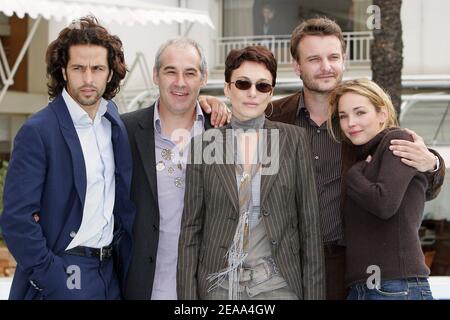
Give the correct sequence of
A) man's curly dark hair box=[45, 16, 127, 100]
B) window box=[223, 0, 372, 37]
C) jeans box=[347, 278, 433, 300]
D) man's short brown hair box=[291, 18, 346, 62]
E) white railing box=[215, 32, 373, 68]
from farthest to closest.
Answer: window box=[223, 0, 372, 37] → white railing box=[215, 32, 373, 68] → man's short brown hair box=[291, 18, 346, 62] → man's curly dark hair box=[45, 16, 127, 100] → jeans box=[347, 278, 433, 300]

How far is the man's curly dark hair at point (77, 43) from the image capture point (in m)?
3.22

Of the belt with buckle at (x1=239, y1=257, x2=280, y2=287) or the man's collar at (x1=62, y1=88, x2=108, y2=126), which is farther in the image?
the man's collar at (x1=62, y1=88, x2=108, y2=126)

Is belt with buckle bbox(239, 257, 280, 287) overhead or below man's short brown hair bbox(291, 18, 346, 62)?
below

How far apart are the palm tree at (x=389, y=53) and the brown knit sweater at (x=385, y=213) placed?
162 inches

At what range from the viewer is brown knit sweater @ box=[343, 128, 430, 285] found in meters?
3.04

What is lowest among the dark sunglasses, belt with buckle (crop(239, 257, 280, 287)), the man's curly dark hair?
belt with buckle (crop(239, 257, 280, 287))

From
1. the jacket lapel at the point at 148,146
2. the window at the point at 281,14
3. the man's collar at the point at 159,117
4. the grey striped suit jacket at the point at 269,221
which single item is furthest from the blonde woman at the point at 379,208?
the window at the point at 281,14

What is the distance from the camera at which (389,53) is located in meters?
7.30

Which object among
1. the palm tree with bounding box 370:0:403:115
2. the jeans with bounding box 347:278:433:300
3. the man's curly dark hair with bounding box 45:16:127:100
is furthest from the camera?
the palm tree with bounding box 370:0:403:115

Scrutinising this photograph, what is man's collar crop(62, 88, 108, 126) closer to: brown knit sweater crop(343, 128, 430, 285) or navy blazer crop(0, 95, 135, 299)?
navy blazer crop(0, 95, 135, 299)

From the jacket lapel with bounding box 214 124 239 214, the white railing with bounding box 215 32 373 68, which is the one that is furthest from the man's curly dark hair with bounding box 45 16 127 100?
the white railing with bounding box 215 32 373 68

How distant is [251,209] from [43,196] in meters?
0.86

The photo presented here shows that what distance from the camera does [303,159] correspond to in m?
3.17

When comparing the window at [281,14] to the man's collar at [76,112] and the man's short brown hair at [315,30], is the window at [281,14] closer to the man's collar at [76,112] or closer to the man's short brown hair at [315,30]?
the man's short brown hair at [315,30]
